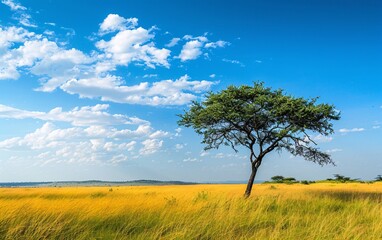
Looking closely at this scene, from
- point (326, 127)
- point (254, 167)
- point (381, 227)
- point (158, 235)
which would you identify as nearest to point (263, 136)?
point (254, 167)

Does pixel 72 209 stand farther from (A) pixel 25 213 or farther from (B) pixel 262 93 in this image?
(B) pixel 262 93

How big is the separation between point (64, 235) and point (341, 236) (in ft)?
23.6

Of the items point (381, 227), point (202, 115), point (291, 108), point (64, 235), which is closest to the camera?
point (64, 235)

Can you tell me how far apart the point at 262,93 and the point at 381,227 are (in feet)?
63.5

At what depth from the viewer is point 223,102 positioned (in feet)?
93.4

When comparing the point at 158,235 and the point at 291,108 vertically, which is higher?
the point at 291,108

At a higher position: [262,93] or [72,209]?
[262,93]

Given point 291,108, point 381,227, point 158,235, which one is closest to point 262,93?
point 291,108

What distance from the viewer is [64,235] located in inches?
362

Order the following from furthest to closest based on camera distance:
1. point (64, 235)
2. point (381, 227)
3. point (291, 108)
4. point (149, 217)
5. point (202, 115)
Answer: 1. point (202, 115)
2. point (291, 108)
3. point (149, 217)
4. point (381, 227)
5. point (64, 235)

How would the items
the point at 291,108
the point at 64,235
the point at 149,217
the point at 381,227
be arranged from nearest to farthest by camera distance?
the point at 64,235 → the point at 381,227 → the point at 149,217 → the point at 291,108

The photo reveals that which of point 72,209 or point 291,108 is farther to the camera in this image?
point 291,108

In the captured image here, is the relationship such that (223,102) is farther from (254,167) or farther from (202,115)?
(254,167)

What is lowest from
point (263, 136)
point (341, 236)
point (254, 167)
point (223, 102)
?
point (341, 236)
